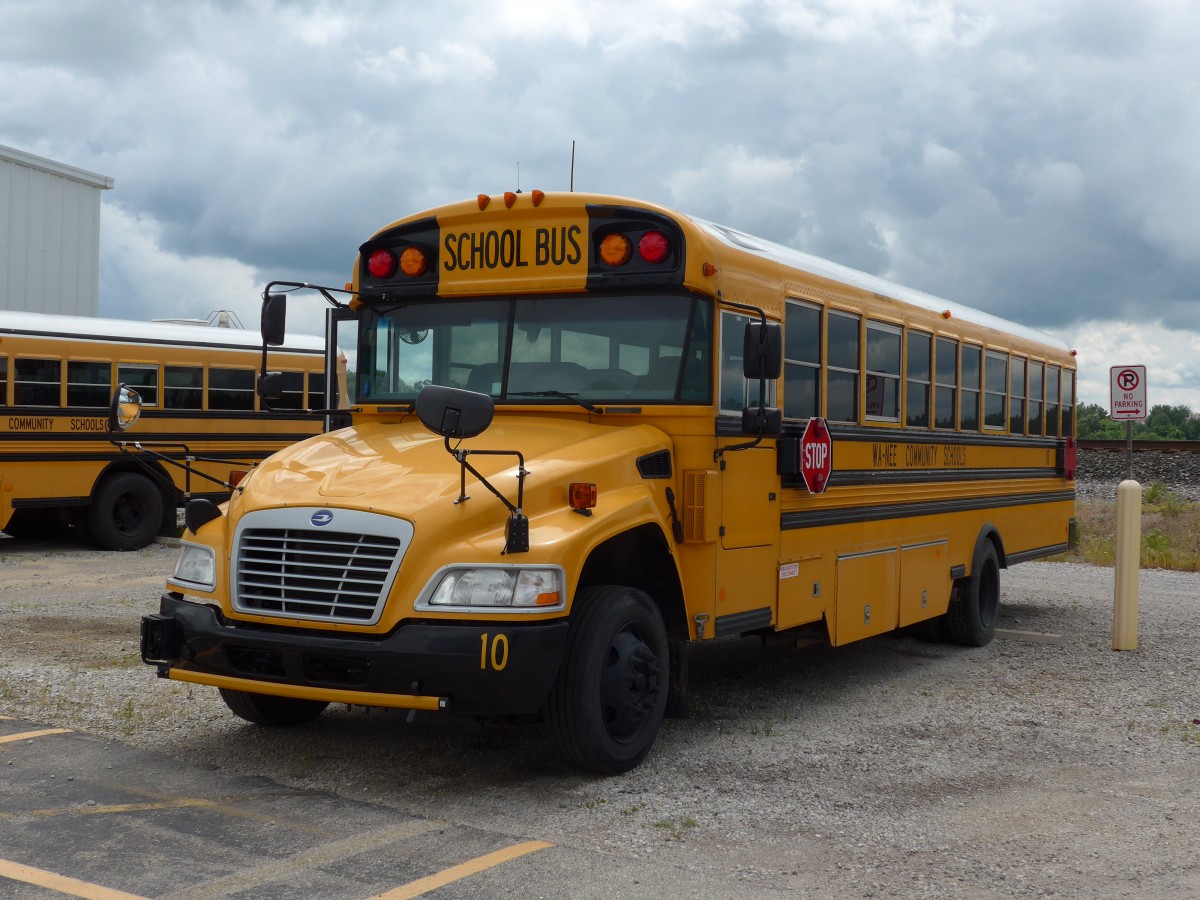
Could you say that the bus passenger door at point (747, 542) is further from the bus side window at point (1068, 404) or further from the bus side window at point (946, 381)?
the bus side window at point (1068, 404)

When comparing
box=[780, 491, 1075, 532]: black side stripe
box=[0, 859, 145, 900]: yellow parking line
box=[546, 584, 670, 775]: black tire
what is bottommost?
box=[0, 859, 145, 900]: yellow parking line

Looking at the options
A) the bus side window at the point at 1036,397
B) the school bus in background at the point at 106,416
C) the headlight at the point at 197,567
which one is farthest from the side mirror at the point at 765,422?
the school bus in background at the point at 106,416

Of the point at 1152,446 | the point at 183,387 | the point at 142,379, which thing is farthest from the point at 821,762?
the point at 1152,446

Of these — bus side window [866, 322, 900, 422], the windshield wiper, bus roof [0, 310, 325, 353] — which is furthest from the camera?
bus roof [0, 310, 325, 353]

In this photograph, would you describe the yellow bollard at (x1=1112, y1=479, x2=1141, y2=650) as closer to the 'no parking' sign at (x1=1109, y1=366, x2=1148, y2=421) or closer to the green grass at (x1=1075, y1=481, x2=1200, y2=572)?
the 'no parking' sign at (x1=1109, y1=366, x2=1148, y2=421)

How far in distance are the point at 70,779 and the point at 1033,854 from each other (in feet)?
12.5

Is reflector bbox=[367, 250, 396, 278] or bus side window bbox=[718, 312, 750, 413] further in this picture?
reflector bbox=[367, 250, 396, 278]

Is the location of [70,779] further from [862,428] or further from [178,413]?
[178,413]

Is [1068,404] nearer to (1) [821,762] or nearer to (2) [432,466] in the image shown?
(1) [821,762]

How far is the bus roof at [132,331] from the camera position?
14234 mm

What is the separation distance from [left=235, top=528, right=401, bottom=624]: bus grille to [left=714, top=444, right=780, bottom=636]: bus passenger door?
1780 mm

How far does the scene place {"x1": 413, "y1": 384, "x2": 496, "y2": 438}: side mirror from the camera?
4.88m

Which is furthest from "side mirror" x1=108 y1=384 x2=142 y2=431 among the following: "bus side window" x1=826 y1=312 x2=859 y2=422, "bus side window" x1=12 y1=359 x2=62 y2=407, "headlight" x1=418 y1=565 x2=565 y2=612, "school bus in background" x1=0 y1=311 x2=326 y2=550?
"bus side window" x1=12 y1=359 x2=62 y2=407

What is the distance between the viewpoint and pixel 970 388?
9469mm
